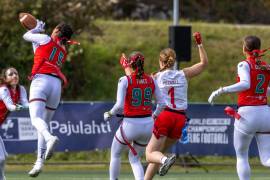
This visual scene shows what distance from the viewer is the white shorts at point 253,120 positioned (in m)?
15.5

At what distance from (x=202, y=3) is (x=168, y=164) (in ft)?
100

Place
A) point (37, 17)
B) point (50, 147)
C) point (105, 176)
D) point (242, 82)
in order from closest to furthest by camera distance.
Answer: point (242, 82)
point (50, 147)
point (105, 176)
point (37, 17)

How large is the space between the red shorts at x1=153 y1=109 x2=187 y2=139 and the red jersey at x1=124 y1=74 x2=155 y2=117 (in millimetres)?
411

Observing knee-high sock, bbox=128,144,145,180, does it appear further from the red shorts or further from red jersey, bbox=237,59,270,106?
red jersey, bbox=237,59,270,106

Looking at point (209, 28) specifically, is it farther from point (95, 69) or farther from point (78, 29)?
point (78, 29)

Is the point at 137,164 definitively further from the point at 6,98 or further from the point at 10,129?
the point at 10,129

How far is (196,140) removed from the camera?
23.7 metres

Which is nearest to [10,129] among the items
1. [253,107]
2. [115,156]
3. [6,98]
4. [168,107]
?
[6,98]

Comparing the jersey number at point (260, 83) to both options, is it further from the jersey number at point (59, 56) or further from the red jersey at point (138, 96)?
the jersey number at point (59, 56)

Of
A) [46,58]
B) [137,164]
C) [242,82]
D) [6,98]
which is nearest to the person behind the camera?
[242,82]

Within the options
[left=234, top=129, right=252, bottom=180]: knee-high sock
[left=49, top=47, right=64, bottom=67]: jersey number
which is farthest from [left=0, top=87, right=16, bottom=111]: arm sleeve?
[left=234, top=129, right=252, bottom=180]: knee-high sock

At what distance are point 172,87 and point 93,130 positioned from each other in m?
7.66

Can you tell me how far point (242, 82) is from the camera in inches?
601

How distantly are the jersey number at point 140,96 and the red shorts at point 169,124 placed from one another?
527 millimetres
